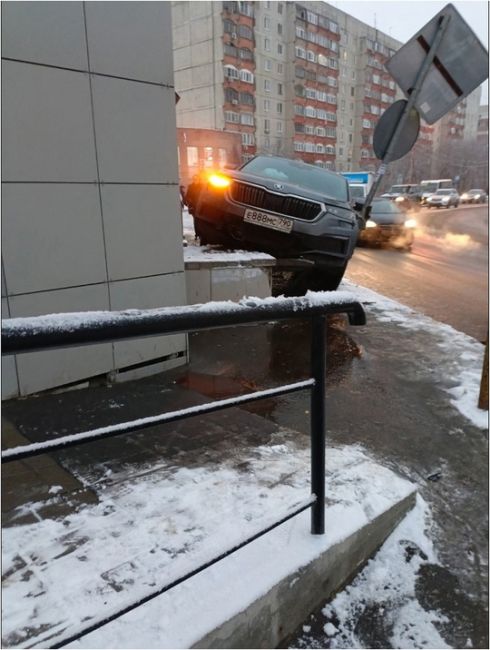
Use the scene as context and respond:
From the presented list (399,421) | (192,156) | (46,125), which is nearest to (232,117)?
(192,156)

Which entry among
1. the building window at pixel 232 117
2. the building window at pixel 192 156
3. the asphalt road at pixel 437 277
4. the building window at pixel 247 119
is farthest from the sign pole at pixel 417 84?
the building window at pixel 247 119

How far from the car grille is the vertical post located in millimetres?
4855

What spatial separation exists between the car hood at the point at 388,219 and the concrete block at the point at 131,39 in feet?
43.3

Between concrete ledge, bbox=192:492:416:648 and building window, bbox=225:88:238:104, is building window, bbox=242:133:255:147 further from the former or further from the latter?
concrete ledge, bbox=192:492:416:648

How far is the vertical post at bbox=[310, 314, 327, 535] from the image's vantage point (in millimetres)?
1750

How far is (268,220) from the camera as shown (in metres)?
6.36

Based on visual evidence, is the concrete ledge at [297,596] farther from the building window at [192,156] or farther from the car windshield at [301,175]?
the building window at [192,156]

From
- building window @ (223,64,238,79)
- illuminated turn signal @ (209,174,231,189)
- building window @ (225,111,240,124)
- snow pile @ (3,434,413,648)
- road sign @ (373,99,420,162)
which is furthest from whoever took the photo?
building window @ (225,111,240,124)

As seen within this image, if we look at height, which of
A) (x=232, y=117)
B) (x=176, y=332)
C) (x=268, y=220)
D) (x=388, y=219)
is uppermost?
(x=232, y=117)

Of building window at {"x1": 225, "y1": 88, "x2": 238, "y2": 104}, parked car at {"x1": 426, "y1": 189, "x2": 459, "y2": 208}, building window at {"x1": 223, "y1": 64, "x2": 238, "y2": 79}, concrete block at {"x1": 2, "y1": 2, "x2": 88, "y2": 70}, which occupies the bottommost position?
concrete block at {"x1": 2, "y1": 2, "x2": 88, "y2": 70}

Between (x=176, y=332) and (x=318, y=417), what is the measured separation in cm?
90

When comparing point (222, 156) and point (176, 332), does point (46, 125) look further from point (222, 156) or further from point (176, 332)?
point (222, 156)

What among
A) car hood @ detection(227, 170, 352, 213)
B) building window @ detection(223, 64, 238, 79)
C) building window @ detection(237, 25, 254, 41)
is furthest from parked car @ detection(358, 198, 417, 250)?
building window @ detection(237, 25, 254, 41)

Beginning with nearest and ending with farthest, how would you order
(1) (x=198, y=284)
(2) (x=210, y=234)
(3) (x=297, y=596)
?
(3) (x=297, y=596) → (1) (x=198, y=284) → (2) (x=210, y=234)
